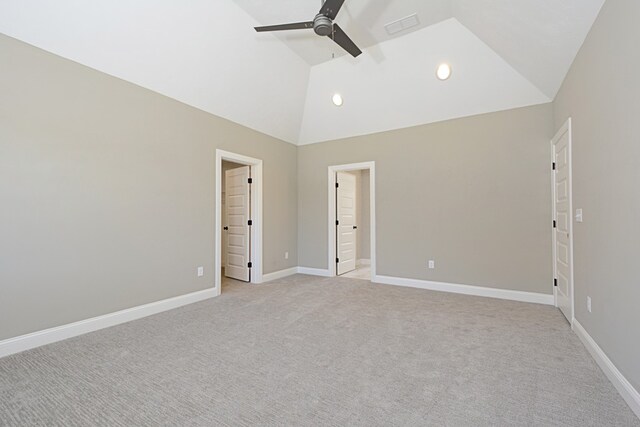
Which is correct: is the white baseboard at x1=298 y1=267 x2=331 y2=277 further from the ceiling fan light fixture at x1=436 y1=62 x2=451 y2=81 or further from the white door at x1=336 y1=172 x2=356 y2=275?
the ceiling fan light fixture at x1=436 y1=62 x2=451 y2=81

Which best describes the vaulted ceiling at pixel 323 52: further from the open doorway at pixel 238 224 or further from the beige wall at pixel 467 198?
the open doorway at pixel 238 224

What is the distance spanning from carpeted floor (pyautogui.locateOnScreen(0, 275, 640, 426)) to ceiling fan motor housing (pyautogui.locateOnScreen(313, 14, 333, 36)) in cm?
287

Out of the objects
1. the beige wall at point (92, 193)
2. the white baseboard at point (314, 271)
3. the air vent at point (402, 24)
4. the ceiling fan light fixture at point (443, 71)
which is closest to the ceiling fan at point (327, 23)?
the air vent at point (402, 24)

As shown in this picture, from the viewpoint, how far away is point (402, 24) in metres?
3.42

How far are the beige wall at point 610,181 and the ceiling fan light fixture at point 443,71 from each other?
1409 millimetres

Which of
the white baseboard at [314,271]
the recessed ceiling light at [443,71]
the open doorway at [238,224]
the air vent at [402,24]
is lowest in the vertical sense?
the white baseboard at [314,271]

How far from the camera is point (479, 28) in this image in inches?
127

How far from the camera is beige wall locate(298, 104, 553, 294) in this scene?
382 cm

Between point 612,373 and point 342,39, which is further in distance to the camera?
point 342,39

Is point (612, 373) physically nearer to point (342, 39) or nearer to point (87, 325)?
point (342, 39)

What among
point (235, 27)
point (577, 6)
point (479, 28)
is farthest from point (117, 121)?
point (577, 6)

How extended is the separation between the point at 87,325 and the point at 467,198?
16.4ft

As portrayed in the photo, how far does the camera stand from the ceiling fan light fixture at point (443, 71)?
3811mm

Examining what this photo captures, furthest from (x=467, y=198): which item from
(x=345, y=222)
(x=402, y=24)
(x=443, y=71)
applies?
(x=402, y=24)
